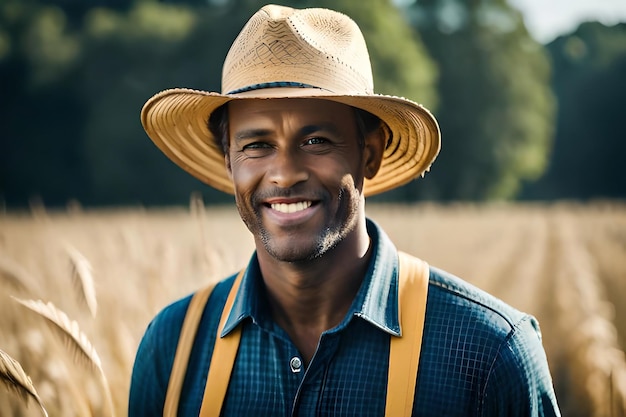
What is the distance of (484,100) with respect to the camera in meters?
36.9

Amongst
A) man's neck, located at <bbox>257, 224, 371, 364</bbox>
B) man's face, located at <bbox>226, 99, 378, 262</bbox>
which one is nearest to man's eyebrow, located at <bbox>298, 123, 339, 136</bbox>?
man's face, located at <bbox>226, 99, 378, 262</bbox>

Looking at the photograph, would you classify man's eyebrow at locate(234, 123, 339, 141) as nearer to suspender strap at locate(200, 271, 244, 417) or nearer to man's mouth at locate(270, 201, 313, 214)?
man's mouth at locate(270, 201, 313, 214)

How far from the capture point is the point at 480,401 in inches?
78.1

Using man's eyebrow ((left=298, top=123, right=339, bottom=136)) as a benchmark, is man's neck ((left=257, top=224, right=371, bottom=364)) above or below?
below

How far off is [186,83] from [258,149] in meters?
29.9

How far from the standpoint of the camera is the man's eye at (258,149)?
2205 millimetres

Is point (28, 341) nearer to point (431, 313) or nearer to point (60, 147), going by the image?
point (431, 313)

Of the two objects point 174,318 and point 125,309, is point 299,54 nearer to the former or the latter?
point 174,318

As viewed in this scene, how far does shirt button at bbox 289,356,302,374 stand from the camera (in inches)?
82.6

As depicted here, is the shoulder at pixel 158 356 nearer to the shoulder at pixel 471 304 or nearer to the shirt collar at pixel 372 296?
the shirt collar at pixel 372 296

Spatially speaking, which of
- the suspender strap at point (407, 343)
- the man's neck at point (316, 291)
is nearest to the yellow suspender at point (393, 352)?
the suspender strap at point (407, 343)

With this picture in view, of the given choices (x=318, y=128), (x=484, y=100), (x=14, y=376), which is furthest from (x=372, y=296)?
(x=484, y=100)

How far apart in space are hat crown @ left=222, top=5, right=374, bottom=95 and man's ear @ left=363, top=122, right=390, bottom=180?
189 millimetres

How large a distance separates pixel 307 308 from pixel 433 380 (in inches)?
18.7
